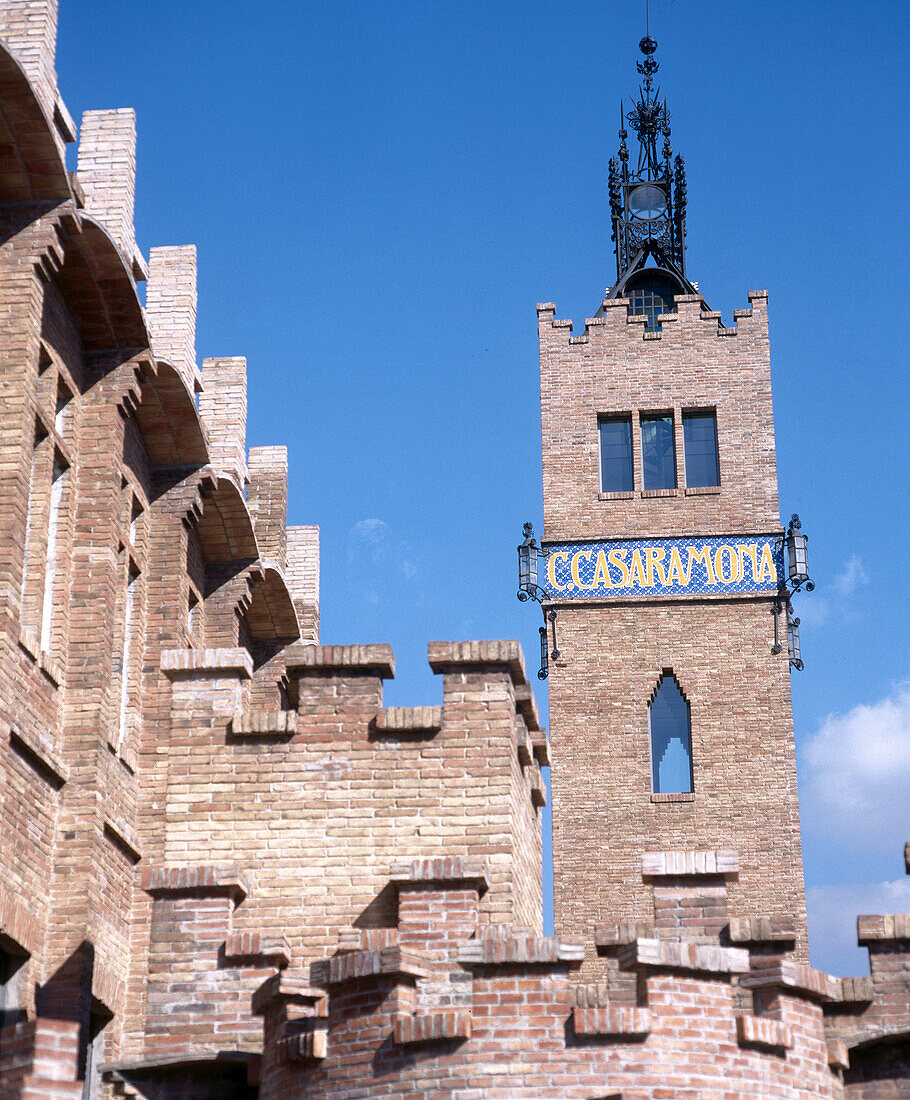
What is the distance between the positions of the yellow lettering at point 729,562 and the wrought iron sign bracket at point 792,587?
85cm

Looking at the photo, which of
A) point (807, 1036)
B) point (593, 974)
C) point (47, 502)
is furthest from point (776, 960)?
point (593, 974)

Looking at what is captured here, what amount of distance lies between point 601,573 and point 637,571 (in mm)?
647

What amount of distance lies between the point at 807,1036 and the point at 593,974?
1489cm

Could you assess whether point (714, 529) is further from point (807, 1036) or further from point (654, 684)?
point (807, 1036)

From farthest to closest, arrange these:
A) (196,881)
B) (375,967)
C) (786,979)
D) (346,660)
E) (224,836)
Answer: (346,660) < (224,836) < (196,881) < (786,979) < (375,967)

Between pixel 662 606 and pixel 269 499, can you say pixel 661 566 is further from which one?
pixel 269 499

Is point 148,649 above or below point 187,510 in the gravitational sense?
below

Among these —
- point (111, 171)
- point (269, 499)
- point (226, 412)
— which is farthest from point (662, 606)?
point (111, 171)

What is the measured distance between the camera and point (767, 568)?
32594 millimetres

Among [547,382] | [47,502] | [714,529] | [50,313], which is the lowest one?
[47,502]

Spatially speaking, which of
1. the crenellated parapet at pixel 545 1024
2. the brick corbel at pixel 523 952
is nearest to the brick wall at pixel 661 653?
the crenellated parapet at pixel 545 1024

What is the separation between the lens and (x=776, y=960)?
1115cm

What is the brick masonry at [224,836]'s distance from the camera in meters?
10.6

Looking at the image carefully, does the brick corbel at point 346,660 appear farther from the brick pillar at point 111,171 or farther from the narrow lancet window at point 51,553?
the brick pillar at point 111,171
